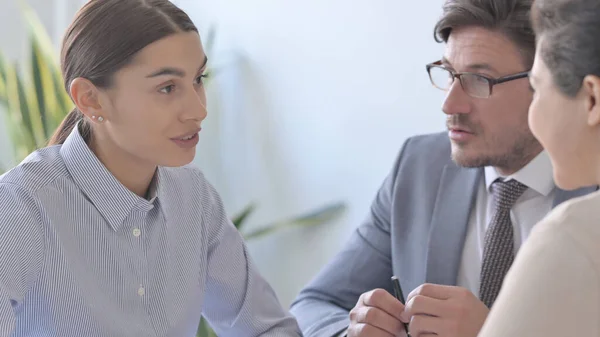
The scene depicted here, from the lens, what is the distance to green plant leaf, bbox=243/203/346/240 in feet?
9.19

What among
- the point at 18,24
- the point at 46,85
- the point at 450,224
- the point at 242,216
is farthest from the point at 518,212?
the point at 18,24

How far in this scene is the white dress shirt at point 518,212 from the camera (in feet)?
6.07

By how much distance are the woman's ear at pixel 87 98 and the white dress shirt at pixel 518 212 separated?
81cm

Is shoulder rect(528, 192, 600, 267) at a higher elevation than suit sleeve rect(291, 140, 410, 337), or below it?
higher

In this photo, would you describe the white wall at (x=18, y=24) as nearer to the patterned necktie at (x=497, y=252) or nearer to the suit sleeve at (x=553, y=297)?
the patterned necktie at (x=497, y=252)

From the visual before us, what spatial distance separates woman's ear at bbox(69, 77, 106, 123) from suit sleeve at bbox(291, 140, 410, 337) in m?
0.64

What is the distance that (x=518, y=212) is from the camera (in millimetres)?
1865

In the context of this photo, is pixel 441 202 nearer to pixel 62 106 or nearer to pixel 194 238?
pixel 194 238

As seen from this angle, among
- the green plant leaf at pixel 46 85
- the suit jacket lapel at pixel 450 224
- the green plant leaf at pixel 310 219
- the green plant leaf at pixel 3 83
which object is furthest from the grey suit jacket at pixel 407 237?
the green plant leaf at pixel 3 83

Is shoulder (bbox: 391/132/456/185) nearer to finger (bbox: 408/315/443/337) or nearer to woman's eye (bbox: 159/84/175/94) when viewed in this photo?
finger (bbox: 408/315/443/337)

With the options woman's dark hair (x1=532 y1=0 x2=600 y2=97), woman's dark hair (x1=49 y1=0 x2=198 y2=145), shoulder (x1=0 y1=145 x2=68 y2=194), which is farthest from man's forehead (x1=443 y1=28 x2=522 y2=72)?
shoulder (x1=0 y1=145 x2=68 y2=194)

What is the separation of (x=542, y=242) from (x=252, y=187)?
2189mm

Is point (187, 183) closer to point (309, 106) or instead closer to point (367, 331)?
point (367, 331)

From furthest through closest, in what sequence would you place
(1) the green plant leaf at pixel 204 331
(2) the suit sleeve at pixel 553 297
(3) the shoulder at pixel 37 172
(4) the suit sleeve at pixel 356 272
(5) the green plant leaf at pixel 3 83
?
(5) the green plant leaf at pixel 3 83
(1) the green plant leaf at pixel 204 331
(4) the suit sleeve at pixel 356 272
(3) the shoulder at pixel 37 172
(2) the suit sleeve at pixel 553 297
